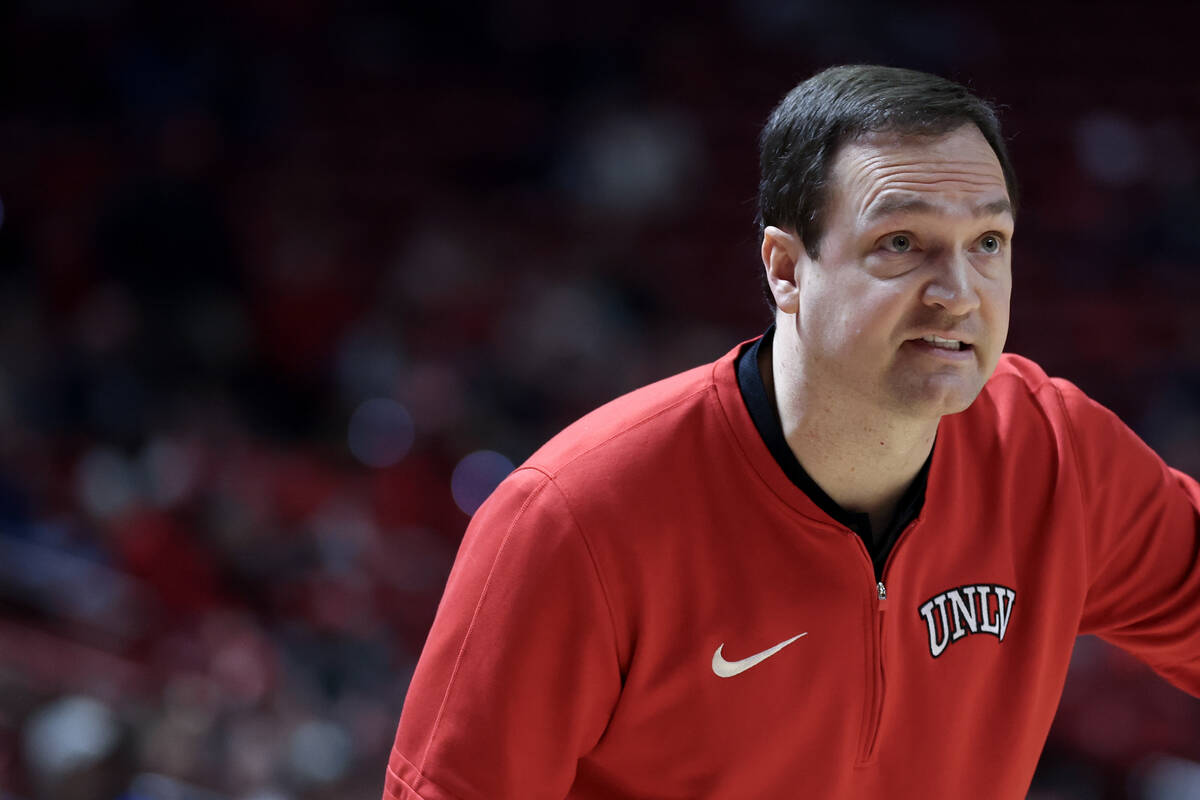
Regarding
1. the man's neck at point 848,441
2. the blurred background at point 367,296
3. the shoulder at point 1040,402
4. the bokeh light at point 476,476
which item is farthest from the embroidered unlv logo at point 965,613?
the bokeh light at point 476,476

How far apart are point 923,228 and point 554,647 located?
572 mm

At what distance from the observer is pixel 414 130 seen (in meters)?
7.71

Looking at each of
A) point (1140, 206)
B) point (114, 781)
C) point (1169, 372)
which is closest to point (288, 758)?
point (114, 781)

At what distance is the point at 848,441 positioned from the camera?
1.47m

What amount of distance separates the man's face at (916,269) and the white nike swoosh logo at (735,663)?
→ 0.29 metres

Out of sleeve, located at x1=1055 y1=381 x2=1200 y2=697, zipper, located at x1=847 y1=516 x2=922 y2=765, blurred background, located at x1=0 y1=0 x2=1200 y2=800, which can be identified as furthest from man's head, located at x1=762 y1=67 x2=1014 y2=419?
blurred background, located at x1=0 y1=0 x2=1200 y2=800

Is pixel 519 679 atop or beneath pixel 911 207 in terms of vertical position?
beneath

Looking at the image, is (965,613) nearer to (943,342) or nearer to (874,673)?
(874,673)

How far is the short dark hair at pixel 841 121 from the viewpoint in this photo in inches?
54.6

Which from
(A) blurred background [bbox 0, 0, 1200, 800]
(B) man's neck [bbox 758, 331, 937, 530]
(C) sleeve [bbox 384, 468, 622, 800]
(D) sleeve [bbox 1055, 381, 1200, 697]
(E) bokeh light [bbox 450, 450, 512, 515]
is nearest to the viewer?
(C) sleeve [bbox 384, 468, 622, 800]

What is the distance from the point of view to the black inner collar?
1.47 meters

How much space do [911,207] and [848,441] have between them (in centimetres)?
28

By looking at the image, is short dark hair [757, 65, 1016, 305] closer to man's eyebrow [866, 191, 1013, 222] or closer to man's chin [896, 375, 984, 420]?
man's eyebrow [866, 191, 1013, 222]

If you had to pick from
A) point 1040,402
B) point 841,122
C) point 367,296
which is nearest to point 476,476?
point 367,296
